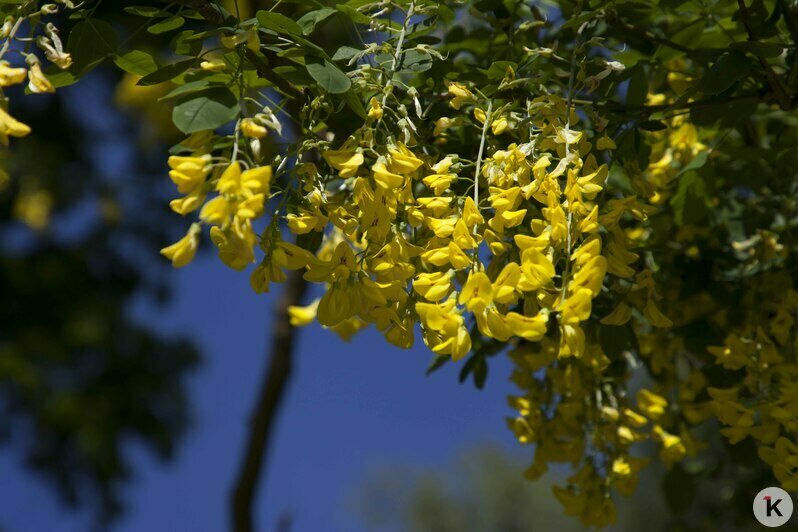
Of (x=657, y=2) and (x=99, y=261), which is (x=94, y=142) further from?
(x=657, y=2)

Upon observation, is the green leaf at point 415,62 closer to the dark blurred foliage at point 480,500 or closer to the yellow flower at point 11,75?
the yellow flower at point 11,75

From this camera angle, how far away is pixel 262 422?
233cm

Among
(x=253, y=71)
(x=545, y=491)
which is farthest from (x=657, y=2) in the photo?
(x=545, y=491)

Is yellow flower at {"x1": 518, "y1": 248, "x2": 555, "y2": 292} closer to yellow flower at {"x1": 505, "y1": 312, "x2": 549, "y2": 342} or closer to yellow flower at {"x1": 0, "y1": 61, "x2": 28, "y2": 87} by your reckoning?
yellow flower at {"x1": 505, "y1": 312, "x2": 549, "y2": 342}

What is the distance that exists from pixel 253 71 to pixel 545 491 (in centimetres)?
826

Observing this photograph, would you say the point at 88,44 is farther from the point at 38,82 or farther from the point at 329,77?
the point at 329,77

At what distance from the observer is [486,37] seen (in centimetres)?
117

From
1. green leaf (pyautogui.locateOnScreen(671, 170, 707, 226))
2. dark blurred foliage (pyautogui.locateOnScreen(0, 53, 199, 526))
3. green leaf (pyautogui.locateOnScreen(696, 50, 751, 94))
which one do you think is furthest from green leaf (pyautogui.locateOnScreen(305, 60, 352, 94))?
dark blurred foliage (pyautogui.locateOnScreen(0, 53, 199, 526))

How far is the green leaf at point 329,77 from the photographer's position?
0.75 m

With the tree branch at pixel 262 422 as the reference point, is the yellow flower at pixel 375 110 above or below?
above

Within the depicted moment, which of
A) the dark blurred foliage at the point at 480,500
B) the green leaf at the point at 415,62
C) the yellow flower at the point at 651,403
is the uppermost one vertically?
the green leaf at the point at 415,62

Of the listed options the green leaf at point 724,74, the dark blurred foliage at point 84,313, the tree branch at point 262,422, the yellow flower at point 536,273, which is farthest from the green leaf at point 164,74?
the dark blurred foliage at point 84,313

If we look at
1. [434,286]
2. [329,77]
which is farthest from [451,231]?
[329,77]

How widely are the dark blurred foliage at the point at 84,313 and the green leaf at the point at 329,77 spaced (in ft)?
9.70
